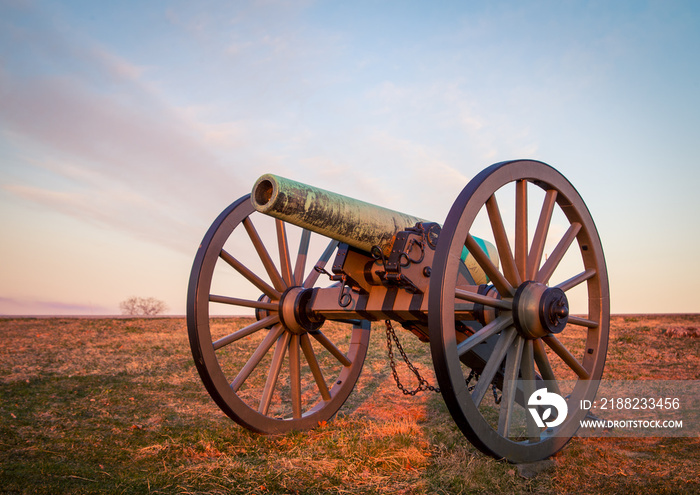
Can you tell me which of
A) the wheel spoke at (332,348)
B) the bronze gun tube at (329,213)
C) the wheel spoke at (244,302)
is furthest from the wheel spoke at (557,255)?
the wheel spoke at (244,302)

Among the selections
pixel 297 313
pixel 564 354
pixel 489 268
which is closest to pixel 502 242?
pixel 489 268

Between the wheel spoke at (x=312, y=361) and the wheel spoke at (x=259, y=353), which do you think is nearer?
the wheel spoke at (x=259, y=353)

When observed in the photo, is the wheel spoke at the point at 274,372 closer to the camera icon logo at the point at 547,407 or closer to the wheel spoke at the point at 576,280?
the camera icon logo at the point at 547,407

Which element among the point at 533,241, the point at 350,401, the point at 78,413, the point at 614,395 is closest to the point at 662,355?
the point at 614,395

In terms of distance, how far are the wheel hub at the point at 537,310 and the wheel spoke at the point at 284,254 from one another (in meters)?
2.61

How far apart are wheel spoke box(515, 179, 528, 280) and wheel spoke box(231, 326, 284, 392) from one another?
2.61 meters

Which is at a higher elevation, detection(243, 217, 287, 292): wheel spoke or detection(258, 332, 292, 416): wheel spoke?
detection(243, 217, 287, 292): wheel spoke

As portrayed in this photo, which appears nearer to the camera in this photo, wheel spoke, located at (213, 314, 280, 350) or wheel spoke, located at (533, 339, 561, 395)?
wheel spoke, located at (533, 339, 561, 395)

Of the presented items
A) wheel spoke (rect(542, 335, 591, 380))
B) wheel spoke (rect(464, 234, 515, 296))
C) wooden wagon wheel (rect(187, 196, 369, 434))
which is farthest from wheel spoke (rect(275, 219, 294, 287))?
wheel spoke (rect(542, 335, 591, 380))

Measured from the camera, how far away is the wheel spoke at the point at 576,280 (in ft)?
17.0

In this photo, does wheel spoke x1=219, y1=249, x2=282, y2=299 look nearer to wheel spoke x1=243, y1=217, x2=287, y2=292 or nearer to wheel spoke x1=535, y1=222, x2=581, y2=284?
wheel spoke x1=243, y1=217, x2=287, y2=292

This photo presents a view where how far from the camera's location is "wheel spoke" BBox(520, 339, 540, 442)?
15.7 feet

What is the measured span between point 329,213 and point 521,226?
1774 mm

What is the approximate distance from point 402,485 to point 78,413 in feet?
15.2
